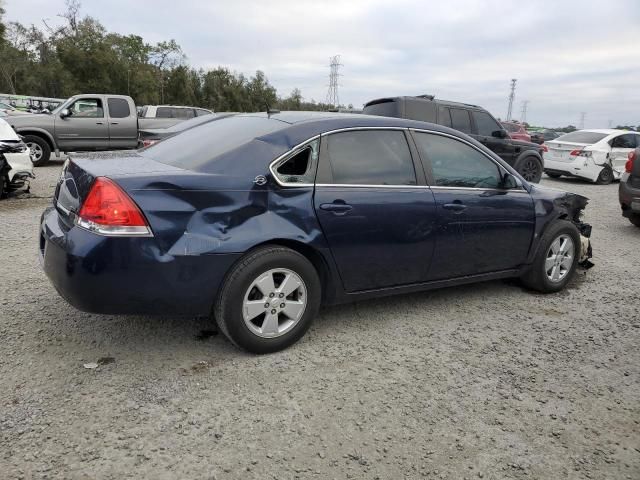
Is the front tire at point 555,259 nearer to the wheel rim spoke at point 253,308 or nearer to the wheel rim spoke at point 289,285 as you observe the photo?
the wheel rim spoke at point 289,285

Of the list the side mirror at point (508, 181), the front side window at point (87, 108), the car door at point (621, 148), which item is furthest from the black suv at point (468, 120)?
the front side window at point (87, 108)

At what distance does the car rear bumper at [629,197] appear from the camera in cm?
777

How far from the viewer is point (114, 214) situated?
2871 mm

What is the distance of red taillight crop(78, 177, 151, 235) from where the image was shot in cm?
287

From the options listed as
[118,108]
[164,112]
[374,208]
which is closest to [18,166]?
[118,108]

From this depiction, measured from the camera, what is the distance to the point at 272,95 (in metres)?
60.3

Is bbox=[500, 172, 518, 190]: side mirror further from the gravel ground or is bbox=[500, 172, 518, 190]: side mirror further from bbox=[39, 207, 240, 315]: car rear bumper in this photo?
bbox=[39, 207, 240, 315]: car rear bumper

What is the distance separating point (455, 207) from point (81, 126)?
12155 millimetres

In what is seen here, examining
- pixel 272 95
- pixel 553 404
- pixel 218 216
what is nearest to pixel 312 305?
pixel 218 216

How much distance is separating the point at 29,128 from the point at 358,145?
11.5 metres

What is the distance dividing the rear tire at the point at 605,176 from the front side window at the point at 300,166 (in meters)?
13.1

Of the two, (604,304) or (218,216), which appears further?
(604,304)

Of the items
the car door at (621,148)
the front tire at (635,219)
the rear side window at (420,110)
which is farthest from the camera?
the car door at (621,148)

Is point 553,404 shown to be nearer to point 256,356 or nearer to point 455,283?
point 455,283
